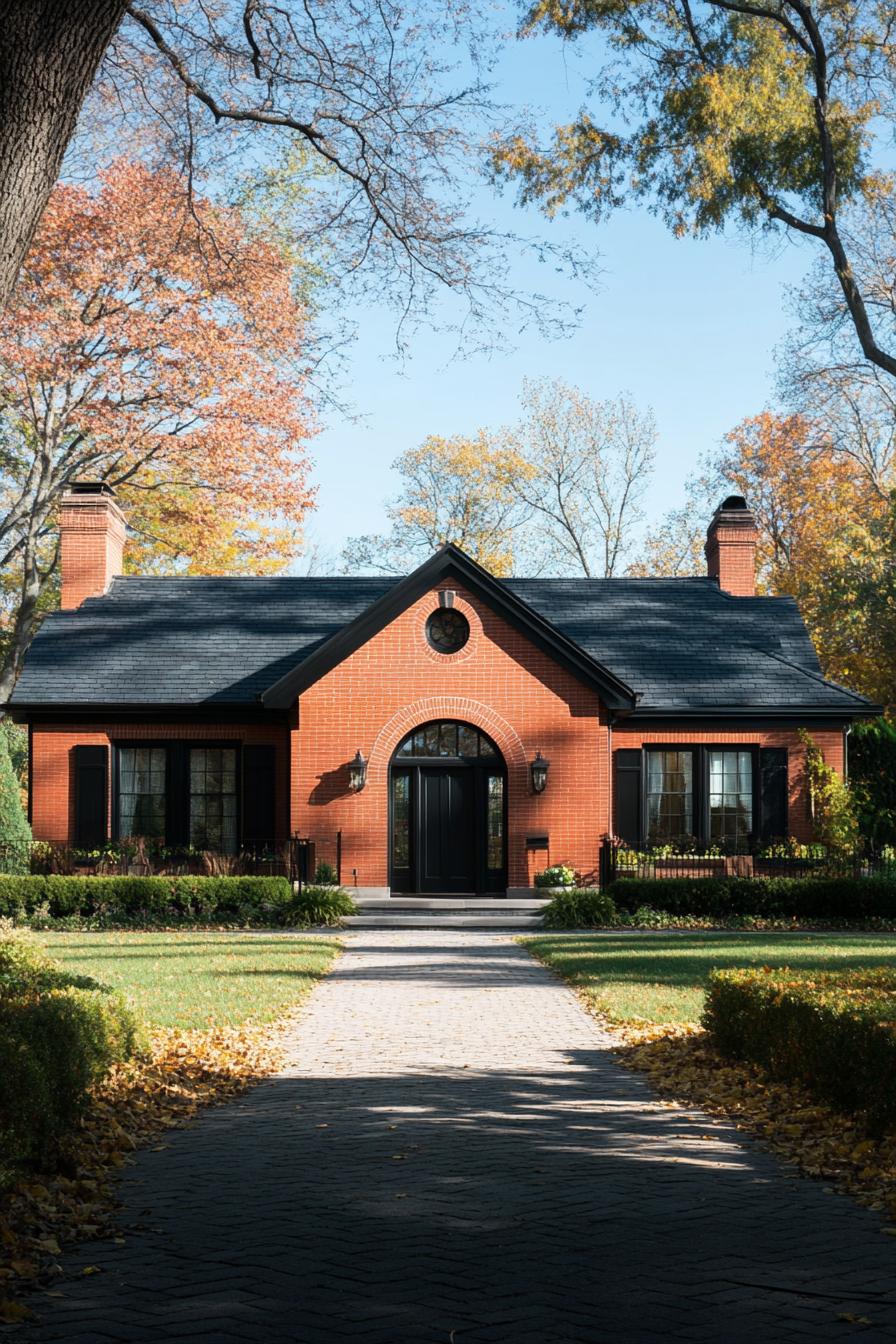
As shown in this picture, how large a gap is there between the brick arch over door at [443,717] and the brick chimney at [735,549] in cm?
861

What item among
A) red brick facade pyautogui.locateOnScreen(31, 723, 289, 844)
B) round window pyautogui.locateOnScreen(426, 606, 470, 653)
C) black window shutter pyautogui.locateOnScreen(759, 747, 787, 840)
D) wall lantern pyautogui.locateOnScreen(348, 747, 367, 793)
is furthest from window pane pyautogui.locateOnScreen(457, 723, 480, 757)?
black window shutter pyautogui.locateOnScreen(759, 747, 787, 840)

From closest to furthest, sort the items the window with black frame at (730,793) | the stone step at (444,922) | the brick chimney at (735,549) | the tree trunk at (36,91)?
the tree trunk at (36,91)
the stone step at (444,922)
the window with black frame at (730,793)
the brick chimney at (735,549)

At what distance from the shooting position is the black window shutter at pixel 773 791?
26.9m

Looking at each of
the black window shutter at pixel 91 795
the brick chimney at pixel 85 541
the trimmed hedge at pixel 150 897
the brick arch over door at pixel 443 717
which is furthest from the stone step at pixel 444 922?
the brick chimney at pixel 85 541

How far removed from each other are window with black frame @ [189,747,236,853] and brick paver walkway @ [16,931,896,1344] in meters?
17.5

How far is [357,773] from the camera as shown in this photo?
25.0m

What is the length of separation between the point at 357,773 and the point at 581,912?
5.07 m

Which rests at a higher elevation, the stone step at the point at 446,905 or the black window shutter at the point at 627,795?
the black window shutter at the point at 627,795

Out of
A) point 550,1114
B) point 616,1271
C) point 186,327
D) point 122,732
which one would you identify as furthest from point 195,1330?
point 186,327

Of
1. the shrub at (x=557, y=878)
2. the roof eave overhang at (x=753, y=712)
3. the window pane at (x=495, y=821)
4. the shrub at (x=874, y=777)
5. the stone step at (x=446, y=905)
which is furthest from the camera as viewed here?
the shrub at (x=874, y=777)

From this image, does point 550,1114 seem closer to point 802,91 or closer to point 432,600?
point 802,91

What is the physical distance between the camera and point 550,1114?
8.20 metres

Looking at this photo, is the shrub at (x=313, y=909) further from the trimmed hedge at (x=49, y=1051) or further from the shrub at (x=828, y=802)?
the trimmed hedge at (x=49, y=1051)

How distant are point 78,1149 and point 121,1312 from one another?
2.52 meters
